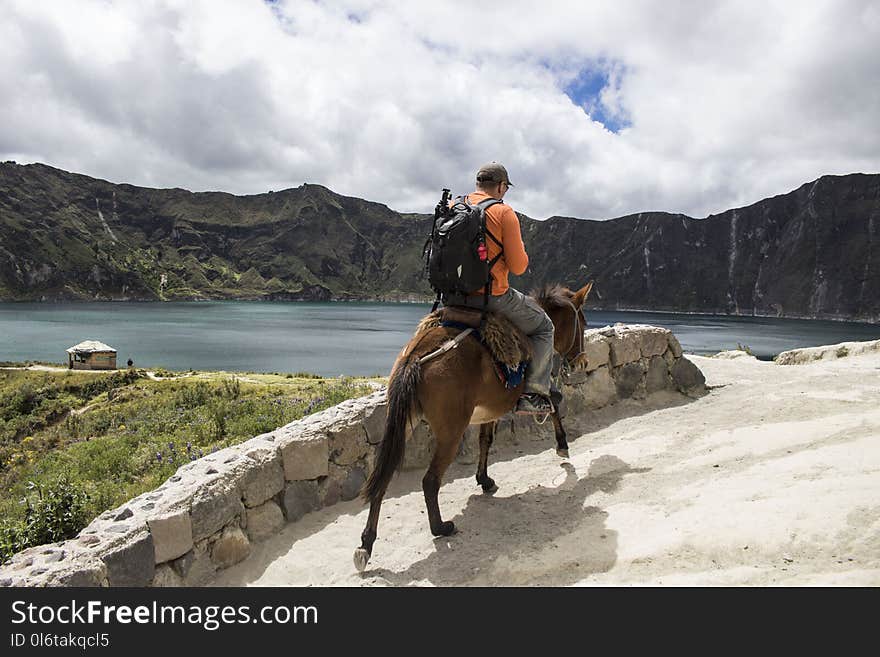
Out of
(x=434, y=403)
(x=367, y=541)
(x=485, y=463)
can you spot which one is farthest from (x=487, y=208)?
(x=367, y=541)

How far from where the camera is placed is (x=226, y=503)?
4828mm

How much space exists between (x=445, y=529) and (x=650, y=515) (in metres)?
1.96

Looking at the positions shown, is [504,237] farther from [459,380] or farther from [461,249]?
[459,380]

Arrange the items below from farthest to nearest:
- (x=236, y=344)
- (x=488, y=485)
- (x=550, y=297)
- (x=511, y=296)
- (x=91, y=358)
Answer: (x=236, y=344) < (x=91, y=358) < (x=550, y=297) < (x=488, y=485) < (x=511, y=296)

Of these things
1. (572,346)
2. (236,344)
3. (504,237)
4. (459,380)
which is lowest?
(236,344)

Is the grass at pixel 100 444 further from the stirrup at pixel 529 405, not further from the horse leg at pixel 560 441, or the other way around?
the stirrup at pixel 529 405

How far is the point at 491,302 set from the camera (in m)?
5.43

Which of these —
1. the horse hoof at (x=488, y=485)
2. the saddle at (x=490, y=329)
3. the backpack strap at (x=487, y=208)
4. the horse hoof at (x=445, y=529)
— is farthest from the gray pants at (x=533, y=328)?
the horse hoof at (x=445, y=529)

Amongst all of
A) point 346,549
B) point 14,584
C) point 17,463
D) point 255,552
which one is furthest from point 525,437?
point 17,463

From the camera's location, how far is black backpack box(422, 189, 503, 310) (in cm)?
493

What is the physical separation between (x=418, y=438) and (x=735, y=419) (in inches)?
184

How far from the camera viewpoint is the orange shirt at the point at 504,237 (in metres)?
5.11

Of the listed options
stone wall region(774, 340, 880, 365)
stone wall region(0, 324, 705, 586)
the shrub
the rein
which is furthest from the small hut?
stone wall region(774, 340, 880, 365)
